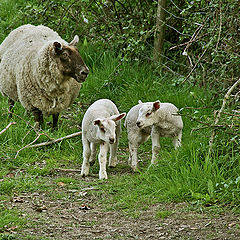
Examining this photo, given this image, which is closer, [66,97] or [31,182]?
[31,182]

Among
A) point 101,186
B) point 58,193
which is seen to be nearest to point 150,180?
point 101,186

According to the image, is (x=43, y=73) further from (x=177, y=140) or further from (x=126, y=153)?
(x=177, y=140)

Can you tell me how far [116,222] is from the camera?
4480 millimetres

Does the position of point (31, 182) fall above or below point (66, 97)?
below

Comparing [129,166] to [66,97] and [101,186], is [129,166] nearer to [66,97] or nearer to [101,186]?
[101,186]

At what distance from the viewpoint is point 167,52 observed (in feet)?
30.7

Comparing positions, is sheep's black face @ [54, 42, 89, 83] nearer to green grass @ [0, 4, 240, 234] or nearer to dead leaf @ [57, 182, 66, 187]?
green grass @ [0, 4, 240, 234]

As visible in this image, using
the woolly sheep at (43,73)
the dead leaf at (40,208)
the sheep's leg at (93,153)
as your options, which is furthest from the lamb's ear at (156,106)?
the dead leaf at (40,208)

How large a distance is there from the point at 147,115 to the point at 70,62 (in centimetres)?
175

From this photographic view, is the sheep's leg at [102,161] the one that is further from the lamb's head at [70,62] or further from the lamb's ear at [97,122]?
the lamb's head at [70,62]

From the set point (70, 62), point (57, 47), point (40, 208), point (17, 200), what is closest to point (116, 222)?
point (40, 208)

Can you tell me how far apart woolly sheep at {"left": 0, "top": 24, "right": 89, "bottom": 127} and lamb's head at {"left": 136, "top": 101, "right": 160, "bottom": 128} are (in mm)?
1425

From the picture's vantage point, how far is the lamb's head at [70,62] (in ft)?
22.7

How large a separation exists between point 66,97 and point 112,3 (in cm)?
278
